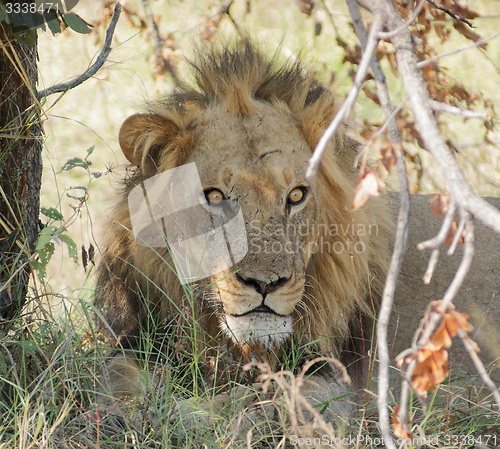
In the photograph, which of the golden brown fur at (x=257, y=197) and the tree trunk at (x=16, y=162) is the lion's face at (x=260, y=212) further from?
the tree trunk at (x=16, y=162)

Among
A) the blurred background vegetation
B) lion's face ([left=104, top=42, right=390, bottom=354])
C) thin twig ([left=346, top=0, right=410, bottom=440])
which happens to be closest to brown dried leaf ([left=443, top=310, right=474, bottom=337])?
thin twig ([left=346, top=0, right=410, bottom=440])

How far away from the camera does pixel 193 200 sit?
121 inches

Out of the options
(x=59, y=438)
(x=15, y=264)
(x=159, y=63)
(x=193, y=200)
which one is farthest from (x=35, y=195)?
(x=159, y=63)

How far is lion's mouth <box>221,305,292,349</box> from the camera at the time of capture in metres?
2.80

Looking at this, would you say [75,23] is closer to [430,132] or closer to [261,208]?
[261,208]

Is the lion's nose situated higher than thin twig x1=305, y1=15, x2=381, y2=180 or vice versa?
thin twig x1=305, y1=15, x2=381, y2=180

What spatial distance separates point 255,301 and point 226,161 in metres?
0.76

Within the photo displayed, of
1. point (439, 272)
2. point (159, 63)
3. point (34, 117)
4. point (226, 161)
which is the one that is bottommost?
point (439, 272)

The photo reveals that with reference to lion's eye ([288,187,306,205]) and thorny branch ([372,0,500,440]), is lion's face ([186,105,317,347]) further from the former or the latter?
thorny branch ([372,0,500,440])

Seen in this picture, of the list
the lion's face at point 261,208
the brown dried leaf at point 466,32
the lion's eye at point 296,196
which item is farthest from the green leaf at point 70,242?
the brown dried leaf at point 466,32

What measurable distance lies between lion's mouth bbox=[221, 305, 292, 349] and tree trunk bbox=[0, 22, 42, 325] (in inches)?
43.8

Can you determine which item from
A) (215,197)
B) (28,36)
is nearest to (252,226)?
(215,197)

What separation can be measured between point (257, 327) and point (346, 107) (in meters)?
1.60

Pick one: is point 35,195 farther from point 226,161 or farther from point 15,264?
point 226,161
